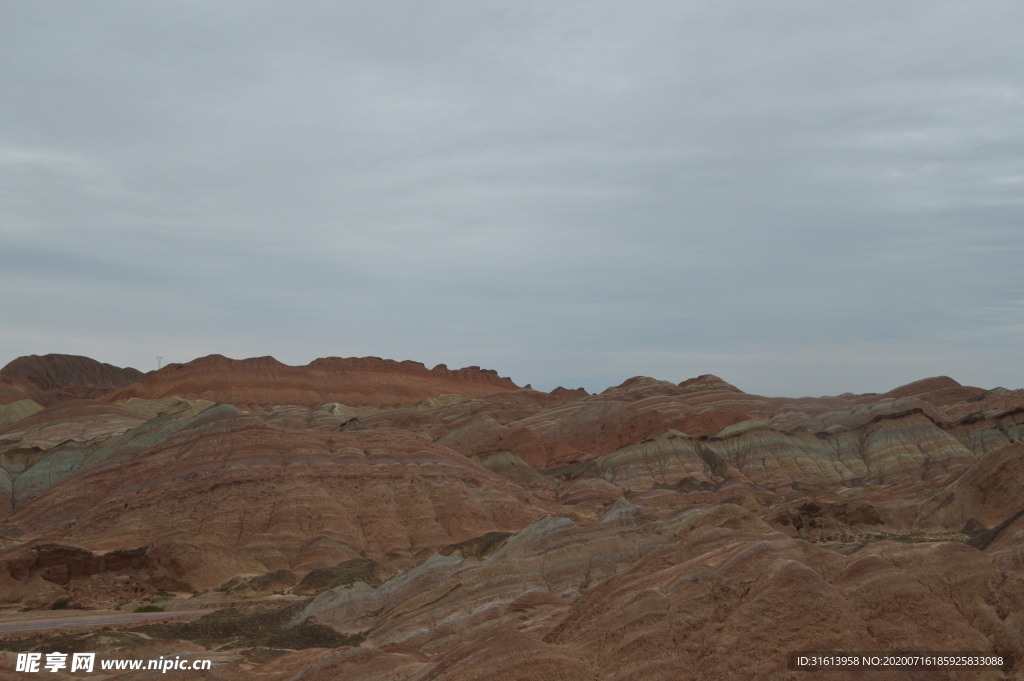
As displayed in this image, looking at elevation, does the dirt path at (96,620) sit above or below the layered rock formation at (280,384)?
below

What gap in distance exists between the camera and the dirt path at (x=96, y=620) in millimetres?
30438

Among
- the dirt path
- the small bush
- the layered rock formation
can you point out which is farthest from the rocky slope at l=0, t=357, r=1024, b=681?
the layered rock formation

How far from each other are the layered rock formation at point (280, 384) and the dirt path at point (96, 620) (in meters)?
126

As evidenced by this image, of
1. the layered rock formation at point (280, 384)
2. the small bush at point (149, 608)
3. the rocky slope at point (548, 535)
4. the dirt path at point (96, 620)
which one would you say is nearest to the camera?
the rocky slope at point (548, 535)

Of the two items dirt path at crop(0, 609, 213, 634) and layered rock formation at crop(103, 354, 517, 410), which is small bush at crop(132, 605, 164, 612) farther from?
layered rock formation at crop(103, 354, 517, 410)

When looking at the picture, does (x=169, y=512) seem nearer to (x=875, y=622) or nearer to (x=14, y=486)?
(x=14, y=486)

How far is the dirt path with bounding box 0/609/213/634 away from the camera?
30.4m

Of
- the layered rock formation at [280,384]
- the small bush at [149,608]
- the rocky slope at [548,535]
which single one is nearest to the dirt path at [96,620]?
the small bush at [149,608]

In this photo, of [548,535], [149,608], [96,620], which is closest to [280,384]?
[149,608]

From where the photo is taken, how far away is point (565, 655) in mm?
16141

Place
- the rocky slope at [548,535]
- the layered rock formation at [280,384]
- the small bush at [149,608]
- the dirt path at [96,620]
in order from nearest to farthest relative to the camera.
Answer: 1. the rocky slope at [548,535]
2. the dirt path at [96,620]
3. the small bush at [149,608]
4. the layered rock formation at [280,384]

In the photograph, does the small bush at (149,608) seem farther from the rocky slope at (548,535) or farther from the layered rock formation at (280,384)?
the layered rock formation at (280,384)

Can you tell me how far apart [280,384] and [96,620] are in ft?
477

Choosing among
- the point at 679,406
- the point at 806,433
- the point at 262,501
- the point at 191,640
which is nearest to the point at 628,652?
the point at 191,640
